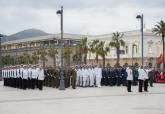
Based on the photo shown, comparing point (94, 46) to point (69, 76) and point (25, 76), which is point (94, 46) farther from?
point (25, 76)

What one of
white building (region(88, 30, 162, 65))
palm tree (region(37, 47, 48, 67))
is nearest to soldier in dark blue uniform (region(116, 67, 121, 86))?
white building (region(88, 30, 162, 65))

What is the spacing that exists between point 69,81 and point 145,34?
199 ft

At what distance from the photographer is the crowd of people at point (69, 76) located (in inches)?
1326

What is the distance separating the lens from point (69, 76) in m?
35.0

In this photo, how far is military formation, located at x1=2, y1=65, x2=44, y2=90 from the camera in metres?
33.1

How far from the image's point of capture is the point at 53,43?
127250 mm

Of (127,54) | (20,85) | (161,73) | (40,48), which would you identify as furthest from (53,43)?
(20,85)

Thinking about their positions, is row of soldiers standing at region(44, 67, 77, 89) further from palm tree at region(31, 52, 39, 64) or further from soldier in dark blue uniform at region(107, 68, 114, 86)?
palm tree at region(31, 52, 39, 64)

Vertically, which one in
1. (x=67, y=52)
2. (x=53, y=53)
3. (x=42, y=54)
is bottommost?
(x=42, y=54)

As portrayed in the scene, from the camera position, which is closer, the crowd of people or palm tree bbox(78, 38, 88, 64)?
the crowd of people

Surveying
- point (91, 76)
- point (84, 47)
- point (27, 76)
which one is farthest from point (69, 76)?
point (84, 47)

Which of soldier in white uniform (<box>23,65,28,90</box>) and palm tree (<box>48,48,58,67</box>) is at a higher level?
palm tree (<box>48,48,58,67</box>)

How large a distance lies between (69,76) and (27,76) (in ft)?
10.8

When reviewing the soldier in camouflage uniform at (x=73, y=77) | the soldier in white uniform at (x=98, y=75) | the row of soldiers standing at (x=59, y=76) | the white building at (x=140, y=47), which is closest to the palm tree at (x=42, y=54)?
the white building at (x=140, y=47)
